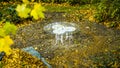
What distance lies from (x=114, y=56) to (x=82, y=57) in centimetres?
97

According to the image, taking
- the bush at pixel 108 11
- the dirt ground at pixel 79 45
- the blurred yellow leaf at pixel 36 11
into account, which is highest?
the blurred yellow leaf at pixel 36 11

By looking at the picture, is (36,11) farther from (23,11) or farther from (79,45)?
(79,45)

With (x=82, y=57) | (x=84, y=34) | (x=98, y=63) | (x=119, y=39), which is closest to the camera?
(x=98, y=63)

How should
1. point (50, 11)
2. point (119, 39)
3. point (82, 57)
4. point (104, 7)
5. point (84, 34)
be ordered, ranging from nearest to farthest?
1. point (82, 57)
2. point (119, 39)
3. point (84, 34)
4. point (104, 7)
5. point (50, 11)

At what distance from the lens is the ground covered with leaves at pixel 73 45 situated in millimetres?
7186

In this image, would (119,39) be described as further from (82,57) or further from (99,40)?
(82,57)

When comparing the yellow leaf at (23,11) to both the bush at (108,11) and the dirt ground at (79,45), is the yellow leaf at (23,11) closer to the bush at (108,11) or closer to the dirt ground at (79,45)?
the dirt ground at (79,45)

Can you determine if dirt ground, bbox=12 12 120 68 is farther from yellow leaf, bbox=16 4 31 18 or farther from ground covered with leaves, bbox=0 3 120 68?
yellow leaf, bbox=16 4 31 18

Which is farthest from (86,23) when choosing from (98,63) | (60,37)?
(98,63)

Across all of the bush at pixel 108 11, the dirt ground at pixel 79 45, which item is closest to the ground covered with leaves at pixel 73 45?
the dirt ground at pixel 79 45

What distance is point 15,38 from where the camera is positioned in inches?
387

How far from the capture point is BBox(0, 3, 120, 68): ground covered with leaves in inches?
283

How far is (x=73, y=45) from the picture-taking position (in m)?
8.80

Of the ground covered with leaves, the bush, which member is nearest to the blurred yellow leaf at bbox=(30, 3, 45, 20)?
the ground covered with leaves
